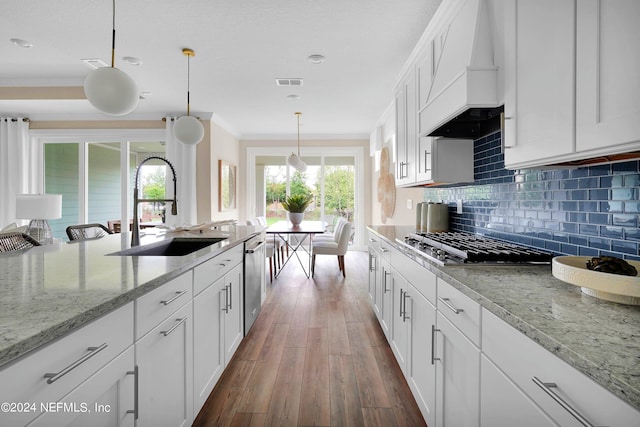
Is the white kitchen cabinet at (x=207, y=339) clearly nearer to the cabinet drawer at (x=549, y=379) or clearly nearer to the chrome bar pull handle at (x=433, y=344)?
the chrome bar pull handle at (x=433, y=344)

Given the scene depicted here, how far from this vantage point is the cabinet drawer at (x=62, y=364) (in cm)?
63

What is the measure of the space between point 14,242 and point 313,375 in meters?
1.95

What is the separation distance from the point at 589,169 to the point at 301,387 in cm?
185

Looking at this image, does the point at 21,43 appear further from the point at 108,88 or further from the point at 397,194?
the point at 397,194

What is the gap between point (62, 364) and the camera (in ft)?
2.45

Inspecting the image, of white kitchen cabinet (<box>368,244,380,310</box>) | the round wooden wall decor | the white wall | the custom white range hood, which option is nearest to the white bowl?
the custom white range hood

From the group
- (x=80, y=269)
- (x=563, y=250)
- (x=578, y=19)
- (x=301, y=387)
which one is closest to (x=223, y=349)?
(x=301, y=387)

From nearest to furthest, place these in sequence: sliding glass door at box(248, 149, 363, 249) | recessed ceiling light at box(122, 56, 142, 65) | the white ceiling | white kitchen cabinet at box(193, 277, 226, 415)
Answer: white kitchen cabinet at box(193, 277, 226, 415), the white ceiling, recessed ceiling light at box(122, 56, 142, 65), sliding glass door at box(248, 149, 363, 249)

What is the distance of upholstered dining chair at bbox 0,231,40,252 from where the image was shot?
186cm

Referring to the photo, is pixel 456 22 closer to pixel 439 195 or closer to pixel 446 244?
pixel 446 244

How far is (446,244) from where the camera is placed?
181 centimetres

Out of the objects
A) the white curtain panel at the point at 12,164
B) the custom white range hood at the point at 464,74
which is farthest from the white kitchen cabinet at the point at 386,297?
the white curtain panel at the point at 12,164

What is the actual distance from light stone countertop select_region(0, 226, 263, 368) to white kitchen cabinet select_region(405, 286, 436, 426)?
1.08m

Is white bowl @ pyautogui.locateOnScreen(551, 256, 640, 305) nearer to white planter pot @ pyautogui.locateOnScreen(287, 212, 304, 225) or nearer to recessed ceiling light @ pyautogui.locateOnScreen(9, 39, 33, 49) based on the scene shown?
white planter pot @ pyautogui.locateOnScreen(287, 212, 304, 225)
